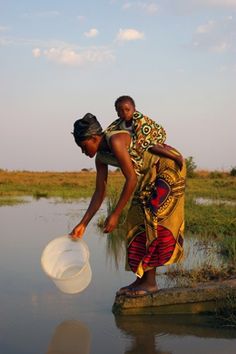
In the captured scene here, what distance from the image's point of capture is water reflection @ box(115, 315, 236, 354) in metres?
3.27

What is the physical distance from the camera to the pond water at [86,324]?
10.6 ft

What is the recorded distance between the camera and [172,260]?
4137 millimetres

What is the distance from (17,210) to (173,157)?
Result: 26.3 feet

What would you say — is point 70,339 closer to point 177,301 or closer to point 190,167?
point 177,301

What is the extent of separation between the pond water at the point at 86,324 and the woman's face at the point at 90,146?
1108mm

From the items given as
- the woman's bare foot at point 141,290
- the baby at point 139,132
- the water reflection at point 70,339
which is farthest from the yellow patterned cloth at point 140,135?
the water reflection at point 70,339

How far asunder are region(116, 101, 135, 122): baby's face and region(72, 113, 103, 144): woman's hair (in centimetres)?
35

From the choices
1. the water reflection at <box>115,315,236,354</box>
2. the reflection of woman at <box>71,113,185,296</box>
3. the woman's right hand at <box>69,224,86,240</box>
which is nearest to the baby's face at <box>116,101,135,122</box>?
the reflection of woman at <box>71,113,185,296</box>

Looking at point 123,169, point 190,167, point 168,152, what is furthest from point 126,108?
point 190,167

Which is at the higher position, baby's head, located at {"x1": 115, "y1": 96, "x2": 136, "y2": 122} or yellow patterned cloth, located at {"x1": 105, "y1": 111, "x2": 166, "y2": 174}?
baby's head, located at {"x1": 115, "y1": 96, "x2": 136, "y2": 122}

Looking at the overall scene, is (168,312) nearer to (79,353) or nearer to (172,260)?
(172,260)

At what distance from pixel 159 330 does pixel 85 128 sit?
1.38 m

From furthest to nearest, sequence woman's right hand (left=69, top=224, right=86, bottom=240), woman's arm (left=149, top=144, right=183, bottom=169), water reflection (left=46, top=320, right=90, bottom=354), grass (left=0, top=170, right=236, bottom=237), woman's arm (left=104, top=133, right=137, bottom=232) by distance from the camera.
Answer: grass (left=0, top=170, right=236, bottom=237), woman's arm (left=149, top=144, right=183, bottom=169), woman's right hand (left=69, top=224, right=86, bottom=240), woman's arm (left=104, top=133, right=137, bottom=232), water reflection (left=46, top=320, right=90, bottom=354)

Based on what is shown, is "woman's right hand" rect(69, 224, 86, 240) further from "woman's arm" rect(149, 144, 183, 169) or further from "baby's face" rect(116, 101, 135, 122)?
"baby's face" rect(116, 101, 135, 122)
